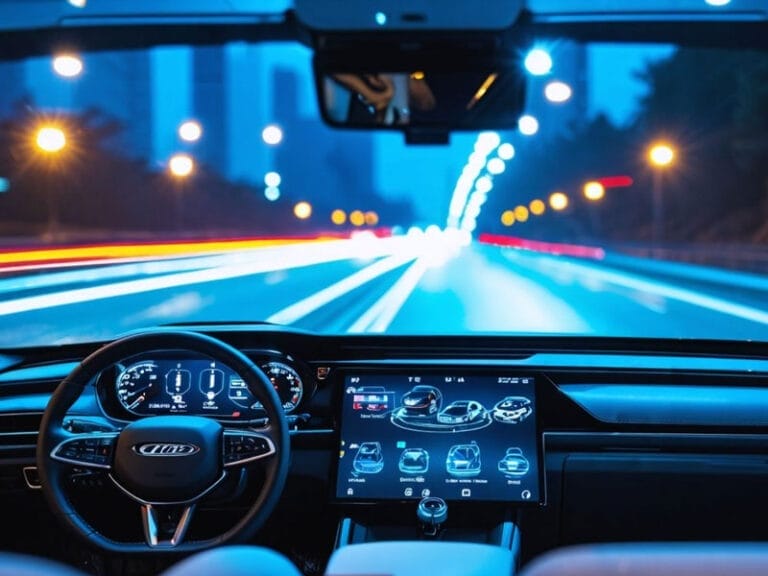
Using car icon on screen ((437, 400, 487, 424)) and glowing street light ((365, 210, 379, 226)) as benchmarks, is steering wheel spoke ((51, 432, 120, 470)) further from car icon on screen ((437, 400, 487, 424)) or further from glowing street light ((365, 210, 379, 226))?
glowing street light ((365, 210, 379, 226))

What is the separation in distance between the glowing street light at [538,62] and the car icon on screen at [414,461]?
1559 mm

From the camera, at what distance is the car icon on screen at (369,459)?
11.4ft

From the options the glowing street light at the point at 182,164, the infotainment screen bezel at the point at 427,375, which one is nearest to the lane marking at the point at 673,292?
the infotainment screen bezel at the point at 427,375

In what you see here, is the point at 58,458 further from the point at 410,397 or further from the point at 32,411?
the point at 410,397

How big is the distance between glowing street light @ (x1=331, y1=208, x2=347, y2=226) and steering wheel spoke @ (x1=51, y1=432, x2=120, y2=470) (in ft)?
9.86

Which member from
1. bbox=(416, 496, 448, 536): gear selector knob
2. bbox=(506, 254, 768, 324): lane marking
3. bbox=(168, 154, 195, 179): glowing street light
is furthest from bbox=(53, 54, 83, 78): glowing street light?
bbox=(168, 154, 195, 179): glowing street light

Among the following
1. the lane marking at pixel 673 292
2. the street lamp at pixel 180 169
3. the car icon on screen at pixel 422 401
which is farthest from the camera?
the street lamp at pixel 180 169

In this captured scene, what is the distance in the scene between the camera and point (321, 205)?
6.11 m

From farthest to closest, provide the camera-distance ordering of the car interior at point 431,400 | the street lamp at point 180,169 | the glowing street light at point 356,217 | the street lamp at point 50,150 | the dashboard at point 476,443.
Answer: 1. the street lamp at point 180,169
2. the street lamp at point 50,150
3. the glowing street light at point 356,217
4. the dashboard at point 476,443
5. the car interior at point 431,400

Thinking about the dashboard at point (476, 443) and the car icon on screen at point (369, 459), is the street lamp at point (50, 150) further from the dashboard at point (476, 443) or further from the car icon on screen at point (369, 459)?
the car icon on screen at point (369, 459)

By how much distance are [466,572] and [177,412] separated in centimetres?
185

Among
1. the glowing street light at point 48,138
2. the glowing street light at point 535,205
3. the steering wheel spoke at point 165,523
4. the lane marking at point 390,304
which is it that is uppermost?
the glowing street light at point 535,205

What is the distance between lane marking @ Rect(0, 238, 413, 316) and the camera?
5448 mm

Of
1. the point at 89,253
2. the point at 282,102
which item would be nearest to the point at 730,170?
the point at 89,253
